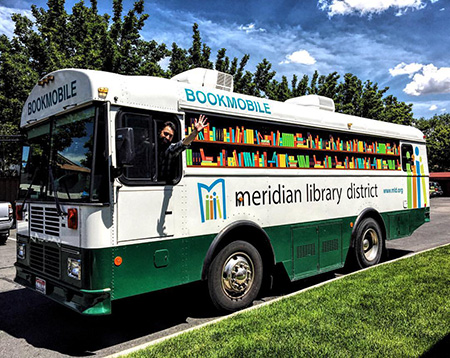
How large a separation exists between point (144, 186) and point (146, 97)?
3.45 feet

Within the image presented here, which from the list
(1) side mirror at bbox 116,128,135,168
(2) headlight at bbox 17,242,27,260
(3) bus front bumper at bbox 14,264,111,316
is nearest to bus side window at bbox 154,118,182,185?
(1) side mirror at bbox 116,128,135,168

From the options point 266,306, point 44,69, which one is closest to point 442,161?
point 44,69

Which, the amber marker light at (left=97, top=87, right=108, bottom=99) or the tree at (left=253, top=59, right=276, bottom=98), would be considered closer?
the amber marker light at (left=97, top=87, right=108, bottom=99)

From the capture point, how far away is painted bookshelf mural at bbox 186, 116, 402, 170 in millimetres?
5113

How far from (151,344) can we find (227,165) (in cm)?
245

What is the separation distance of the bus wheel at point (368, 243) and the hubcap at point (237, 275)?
9.43 feet

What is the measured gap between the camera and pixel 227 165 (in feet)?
17.3

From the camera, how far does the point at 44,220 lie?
4.73 m

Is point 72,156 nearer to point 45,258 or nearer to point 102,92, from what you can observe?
point 102,92

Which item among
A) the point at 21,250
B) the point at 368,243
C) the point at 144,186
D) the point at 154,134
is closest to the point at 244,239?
the point at 144,186

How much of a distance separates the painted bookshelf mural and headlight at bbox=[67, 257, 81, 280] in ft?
5.81

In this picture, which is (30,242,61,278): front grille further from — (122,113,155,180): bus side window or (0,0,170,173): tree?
(0,0,170,173): tree

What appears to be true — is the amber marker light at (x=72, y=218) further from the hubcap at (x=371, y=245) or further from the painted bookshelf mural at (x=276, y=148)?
the hubcap at (x=371, y=245)

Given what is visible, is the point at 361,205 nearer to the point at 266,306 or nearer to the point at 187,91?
the point at 266,306
